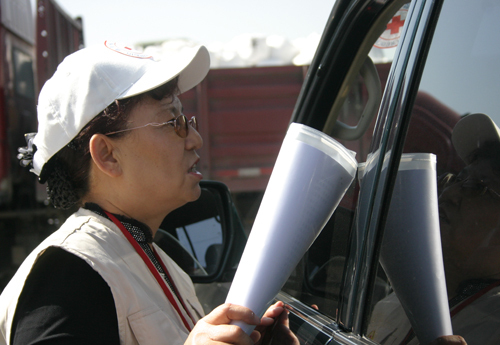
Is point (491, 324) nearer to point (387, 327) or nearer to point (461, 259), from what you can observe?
point (461, 259)

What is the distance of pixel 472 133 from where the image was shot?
0.82m

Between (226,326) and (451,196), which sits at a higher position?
(451,196)

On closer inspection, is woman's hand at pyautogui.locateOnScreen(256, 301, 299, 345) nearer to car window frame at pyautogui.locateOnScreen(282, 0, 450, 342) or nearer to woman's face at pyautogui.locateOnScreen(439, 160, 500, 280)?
car window frame at pyautogui.locateOnScreen(282, 0, 450, 342)

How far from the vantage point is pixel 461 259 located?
82 centimetres

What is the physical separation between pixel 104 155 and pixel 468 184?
0.85 meters

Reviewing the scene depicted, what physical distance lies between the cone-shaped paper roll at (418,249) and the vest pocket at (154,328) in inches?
19.2

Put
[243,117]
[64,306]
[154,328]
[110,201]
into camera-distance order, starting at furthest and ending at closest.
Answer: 1. [243,117]
2. [110,201]
3. [154,328]
4. [64,306]

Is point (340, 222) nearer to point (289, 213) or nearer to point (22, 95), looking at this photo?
point (289, 213)

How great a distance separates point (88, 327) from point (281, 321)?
0.42 meters

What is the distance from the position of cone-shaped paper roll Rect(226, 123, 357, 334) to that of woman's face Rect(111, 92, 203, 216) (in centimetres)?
49

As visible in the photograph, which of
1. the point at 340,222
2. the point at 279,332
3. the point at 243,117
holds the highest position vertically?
the point at 340,222

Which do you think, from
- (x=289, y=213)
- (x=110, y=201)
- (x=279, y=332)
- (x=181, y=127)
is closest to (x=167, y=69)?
(x=181, y=127)

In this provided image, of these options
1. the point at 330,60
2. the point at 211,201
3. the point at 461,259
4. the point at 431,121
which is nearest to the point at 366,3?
the point at 330,60

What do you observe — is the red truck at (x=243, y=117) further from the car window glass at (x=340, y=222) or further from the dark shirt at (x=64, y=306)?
the dark shirt at (x=64, y=306)
